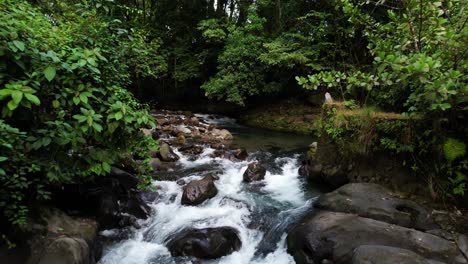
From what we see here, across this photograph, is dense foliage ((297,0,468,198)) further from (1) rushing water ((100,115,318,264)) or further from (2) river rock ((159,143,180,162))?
(2) river rock ((159,143,180,162))

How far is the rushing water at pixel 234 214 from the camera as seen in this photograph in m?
4.75

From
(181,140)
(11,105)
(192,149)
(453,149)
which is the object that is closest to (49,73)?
(11,105)

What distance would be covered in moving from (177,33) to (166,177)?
46.4 ft

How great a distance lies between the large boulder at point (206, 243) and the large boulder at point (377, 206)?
1.68 m

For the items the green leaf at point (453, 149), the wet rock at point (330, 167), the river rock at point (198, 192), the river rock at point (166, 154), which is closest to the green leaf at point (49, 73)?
the river rock at point (198, 192)

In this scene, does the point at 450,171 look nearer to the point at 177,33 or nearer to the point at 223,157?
the point at 223,157

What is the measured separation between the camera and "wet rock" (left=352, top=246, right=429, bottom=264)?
Answer: 10.9 ft

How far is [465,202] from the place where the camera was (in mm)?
4602

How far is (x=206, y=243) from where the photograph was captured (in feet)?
15.4

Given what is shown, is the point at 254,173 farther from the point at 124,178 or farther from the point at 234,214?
the point at 124,178

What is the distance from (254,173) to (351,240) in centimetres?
368

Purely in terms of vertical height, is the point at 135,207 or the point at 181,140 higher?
the point at 181,140

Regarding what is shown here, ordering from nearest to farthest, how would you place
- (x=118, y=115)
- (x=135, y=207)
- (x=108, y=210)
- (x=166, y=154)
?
(x=118, y=115), (x=108, y=210), (x=135, y=207), (x=166, y=154)

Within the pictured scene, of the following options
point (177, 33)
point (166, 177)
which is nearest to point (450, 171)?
point (166, 177)
